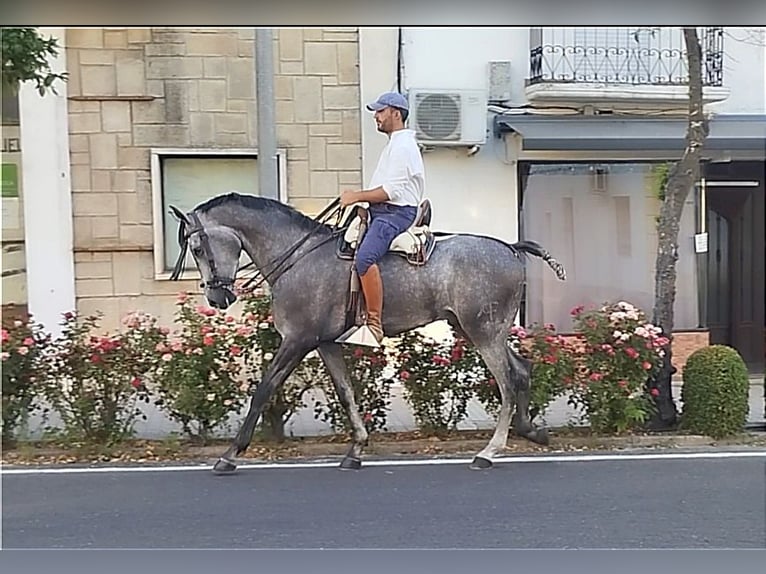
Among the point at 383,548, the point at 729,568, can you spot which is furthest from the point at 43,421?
the point at 729,568

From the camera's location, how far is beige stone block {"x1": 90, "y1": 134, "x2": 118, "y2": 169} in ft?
22.2

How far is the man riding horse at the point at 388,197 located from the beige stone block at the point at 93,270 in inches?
126

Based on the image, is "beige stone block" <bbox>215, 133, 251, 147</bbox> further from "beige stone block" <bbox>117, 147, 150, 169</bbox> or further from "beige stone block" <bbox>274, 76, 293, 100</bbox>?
"beige stone block" <bbox>117, 147, 150, 169</bbox>

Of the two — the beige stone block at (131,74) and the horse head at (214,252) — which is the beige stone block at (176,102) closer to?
the beige stone block at (131,74)

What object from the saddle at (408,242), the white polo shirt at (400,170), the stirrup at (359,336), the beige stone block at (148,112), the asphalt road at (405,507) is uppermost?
the beige stone block at (148,112)

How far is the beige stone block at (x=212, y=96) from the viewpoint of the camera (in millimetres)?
6602

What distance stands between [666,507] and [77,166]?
5.11 meters

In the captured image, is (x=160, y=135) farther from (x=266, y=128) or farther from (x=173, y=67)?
(x=266, y=128)

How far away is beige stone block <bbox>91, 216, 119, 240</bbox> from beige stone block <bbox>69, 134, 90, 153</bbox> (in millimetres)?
556

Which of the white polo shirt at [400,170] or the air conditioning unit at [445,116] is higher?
the air conditioning unit at [445,116]

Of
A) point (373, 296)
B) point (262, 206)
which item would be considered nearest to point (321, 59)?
point (262, 206)

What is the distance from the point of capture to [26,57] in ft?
14.7

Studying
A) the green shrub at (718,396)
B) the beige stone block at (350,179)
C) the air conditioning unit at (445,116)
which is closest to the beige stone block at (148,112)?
the beige stone block at (350,179)

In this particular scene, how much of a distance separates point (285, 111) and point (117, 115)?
4.41ft
